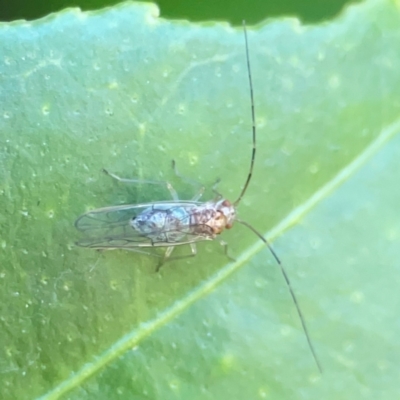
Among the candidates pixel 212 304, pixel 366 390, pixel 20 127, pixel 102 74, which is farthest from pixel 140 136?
pixel 366 390

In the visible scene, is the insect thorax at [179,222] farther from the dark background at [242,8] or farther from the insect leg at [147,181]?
the dark background at [242,8]

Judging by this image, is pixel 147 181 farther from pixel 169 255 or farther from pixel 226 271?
pixel 226 271

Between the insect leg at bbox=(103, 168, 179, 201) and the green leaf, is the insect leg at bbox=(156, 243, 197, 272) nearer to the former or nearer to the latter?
the green leaf

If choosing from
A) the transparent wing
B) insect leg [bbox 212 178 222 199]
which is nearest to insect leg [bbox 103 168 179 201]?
the transparent wing

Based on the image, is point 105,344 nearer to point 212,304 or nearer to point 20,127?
point 212,304

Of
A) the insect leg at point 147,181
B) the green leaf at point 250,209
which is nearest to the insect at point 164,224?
the insect leg at point 147,181

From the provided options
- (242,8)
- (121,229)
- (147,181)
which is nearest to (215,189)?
(147,181)

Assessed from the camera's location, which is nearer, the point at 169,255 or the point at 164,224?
the point at 169,255

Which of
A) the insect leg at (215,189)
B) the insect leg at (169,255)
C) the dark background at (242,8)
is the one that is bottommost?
the insect leg at (169,255)
